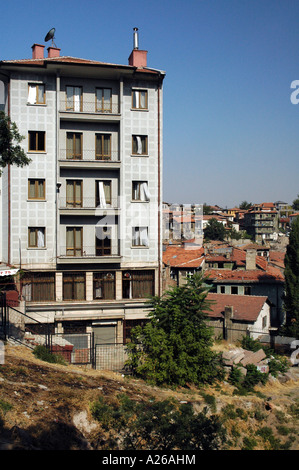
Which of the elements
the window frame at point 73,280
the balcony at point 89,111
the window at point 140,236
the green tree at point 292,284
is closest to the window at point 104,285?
the window frame at point 73,280

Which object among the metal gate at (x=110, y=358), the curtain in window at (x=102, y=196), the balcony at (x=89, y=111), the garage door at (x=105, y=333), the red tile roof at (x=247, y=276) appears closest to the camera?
the metal gate at (x=110, y=358)

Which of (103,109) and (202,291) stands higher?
(103,109)

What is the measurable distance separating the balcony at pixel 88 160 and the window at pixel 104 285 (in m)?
6.60

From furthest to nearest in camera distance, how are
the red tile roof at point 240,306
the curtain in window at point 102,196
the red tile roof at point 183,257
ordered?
1. the red tile roof at point 183,257
2. the red tile roof at point 240,306
3. the curtain in window at point 102,196

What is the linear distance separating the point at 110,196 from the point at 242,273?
61.7ft

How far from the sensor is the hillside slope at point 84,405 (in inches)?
445

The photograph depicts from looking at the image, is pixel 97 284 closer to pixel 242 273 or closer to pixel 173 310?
pixel 173 310

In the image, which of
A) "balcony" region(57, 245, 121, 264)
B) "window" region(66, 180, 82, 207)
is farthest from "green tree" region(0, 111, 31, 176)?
"balcony" region(57, 245, 121, 264)

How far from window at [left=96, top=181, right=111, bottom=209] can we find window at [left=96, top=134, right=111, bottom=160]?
1599 mm

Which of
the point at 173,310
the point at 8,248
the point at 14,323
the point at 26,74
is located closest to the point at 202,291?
the point at 173,310

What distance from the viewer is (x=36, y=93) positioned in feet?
81.8

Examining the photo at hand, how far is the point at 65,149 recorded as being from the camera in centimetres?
2536

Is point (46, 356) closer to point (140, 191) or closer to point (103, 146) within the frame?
A: point (140, 191)

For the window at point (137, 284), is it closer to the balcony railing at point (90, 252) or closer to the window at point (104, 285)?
the window at point (104, 285)
